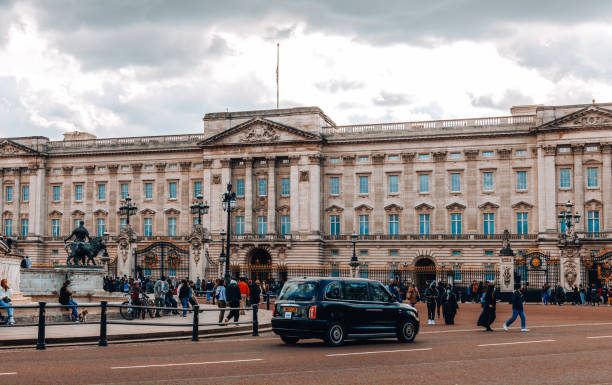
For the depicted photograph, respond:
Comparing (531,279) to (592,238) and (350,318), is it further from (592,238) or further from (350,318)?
(350,318)

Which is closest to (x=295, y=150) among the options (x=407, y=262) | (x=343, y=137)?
(x=343, y=137)

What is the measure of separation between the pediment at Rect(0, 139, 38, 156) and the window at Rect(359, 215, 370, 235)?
114ft

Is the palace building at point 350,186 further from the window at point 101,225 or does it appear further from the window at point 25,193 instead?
the window at point 25,193

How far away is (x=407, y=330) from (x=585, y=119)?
51315mm

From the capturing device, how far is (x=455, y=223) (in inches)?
2864

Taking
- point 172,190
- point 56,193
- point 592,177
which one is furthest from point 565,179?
point 56,193

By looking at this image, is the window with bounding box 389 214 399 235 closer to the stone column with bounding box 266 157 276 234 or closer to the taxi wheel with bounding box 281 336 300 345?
the stone column with bounding box 266 157 276 234

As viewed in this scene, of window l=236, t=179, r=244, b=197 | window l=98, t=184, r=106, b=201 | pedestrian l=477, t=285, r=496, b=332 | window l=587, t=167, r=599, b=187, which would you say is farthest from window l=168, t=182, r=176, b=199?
pedestrian l=477, t=285, r=496, b=332

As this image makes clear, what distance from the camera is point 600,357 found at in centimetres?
1783

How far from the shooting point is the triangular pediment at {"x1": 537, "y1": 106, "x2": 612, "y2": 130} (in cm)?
6744

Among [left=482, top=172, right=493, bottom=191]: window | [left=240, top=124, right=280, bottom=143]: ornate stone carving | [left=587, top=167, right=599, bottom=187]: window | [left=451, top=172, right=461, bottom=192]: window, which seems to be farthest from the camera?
[left=240, top=124, right=280, bottom=143]: ornate stone carving

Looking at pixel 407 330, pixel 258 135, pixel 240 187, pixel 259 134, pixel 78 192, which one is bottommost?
pixel 407 330

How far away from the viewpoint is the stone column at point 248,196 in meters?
76.1

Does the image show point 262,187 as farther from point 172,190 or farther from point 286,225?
point 172,190
